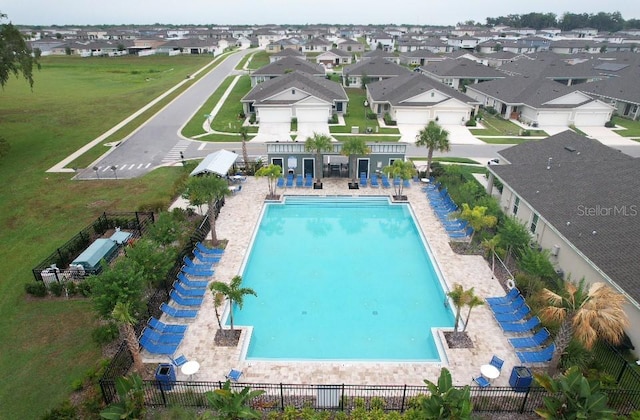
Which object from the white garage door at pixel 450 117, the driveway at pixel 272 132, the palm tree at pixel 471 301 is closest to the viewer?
the palm tree at pixel 471 301

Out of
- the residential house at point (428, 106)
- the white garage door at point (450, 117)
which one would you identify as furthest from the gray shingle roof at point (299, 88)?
the white garage door at point (450, 117)

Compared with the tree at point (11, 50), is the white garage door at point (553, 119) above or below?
below

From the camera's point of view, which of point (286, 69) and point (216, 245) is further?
point (286, 69)

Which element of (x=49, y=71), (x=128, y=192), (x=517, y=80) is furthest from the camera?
(x=49, y=71)

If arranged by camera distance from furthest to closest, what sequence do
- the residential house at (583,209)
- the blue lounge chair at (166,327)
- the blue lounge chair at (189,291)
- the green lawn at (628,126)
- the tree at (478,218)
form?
the green lawn at (628,126) < the tree at (478,218) < the blue lounge chair at (189,291) < the residential house at (583,209) < the blue lounge chair at (166,327)

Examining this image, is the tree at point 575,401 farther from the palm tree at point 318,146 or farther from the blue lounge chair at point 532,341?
the palm tree at point 318,146

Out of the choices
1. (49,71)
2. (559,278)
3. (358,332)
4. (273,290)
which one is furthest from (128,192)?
(49,71)

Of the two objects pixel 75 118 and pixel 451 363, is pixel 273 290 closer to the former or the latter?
pixel 451 363
